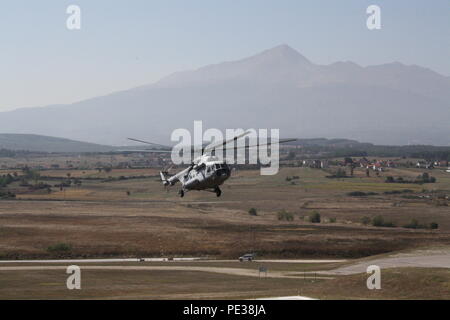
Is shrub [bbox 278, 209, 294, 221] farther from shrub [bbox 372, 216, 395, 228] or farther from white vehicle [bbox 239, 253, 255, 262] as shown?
white vehicle [bbox 239, 253, 255, 262]

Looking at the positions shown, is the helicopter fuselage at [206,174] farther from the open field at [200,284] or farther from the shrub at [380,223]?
the shrub at [380,223]

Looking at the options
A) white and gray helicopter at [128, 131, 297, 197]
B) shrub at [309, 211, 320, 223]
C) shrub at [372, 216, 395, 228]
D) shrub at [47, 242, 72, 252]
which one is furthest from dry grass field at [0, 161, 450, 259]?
white and gray helicopter at [128, 131, 297, 197]

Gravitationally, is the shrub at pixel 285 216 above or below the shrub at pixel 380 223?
above

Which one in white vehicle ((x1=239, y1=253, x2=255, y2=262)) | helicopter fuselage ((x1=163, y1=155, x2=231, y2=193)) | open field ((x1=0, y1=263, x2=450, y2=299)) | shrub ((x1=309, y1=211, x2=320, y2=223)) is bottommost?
white vehicle ((x1=239, y1=253, x2=255, y2=262))

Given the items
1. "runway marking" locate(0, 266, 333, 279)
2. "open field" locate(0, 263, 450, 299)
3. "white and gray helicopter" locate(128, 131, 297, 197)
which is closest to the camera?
"white and gray helicopter" locate(128, 131, 297, 197)

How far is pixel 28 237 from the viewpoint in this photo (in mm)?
120750

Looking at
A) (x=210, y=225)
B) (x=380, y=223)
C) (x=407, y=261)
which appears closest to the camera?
(x=407, y=261)

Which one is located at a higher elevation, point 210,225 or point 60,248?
point 210,225

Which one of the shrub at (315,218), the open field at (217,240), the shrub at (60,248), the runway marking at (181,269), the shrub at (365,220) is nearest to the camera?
the open field at (217,240)

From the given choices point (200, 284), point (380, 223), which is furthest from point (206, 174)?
point (380, 223)

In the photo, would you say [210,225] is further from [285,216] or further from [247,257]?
[247,257]

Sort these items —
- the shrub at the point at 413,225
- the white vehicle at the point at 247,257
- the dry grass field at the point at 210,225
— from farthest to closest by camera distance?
the shrub at the point at 413,225 → the dry grass field at the point at 210,225 → the white vehicle at the point at 247,257

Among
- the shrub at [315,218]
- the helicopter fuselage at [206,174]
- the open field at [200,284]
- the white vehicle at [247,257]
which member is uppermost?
the helicopter fuselage at [206,174]

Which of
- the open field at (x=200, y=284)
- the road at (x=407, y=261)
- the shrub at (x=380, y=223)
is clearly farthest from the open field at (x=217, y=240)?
the shrub at (x=380, y=223)
